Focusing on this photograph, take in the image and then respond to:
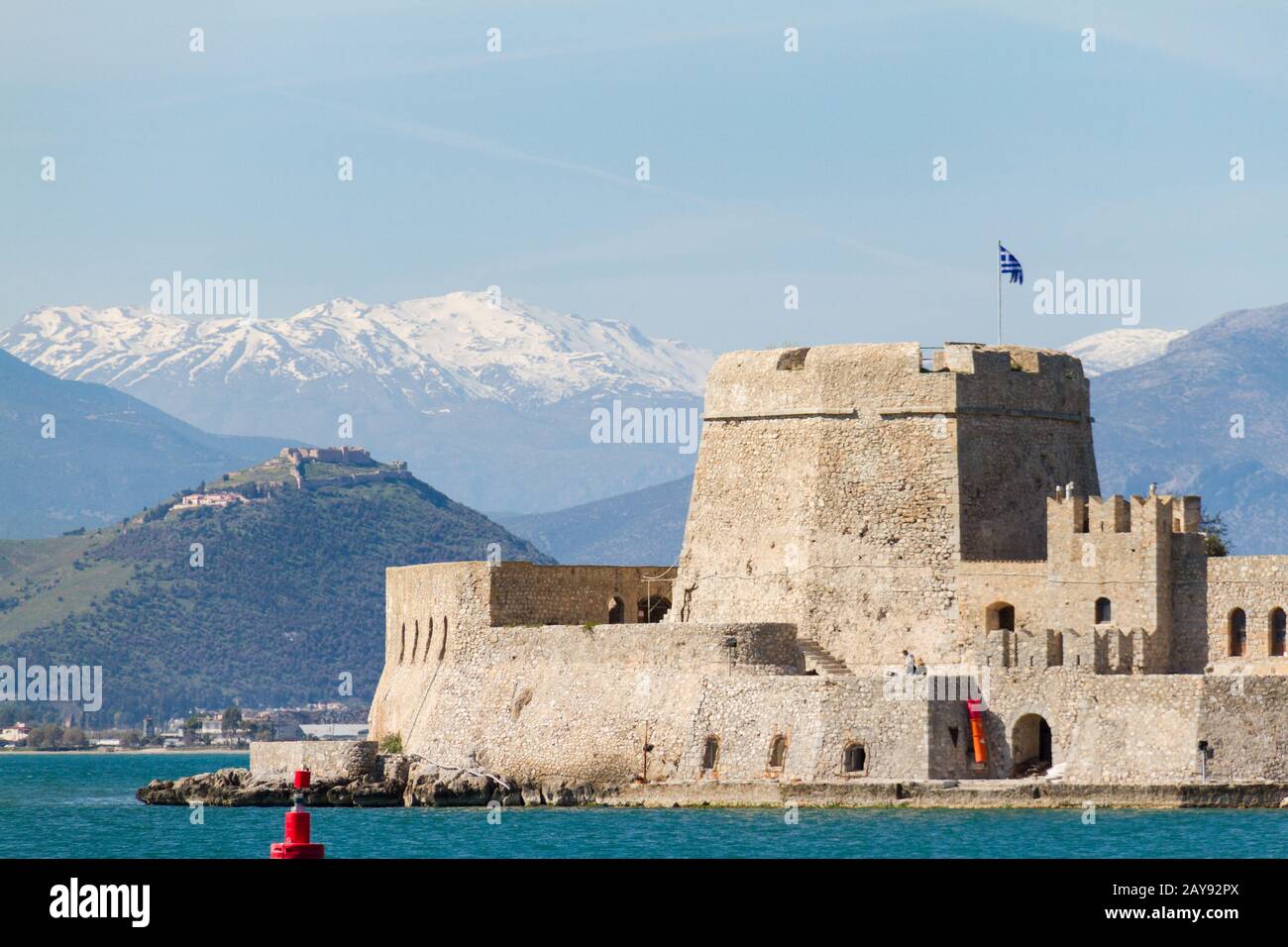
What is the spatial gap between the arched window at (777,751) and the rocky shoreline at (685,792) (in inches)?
31.3

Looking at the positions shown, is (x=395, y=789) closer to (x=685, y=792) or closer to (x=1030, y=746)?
(x=685, y=792)

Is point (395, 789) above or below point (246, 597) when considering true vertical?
below

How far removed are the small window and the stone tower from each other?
4215 millimetres

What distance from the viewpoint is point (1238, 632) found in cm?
5138

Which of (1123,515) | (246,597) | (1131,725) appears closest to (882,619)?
(1123,515)

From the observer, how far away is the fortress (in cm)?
4947

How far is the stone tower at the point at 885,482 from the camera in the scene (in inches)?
2131

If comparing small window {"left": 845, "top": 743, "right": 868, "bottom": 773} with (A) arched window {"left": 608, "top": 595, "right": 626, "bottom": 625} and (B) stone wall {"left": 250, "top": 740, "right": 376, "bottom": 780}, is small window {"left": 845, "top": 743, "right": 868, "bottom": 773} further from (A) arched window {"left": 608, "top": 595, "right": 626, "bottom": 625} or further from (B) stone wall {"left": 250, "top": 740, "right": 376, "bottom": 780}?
(B) stone wall {"left": 250, "top": 740, "right": 376, "bottom": 780}

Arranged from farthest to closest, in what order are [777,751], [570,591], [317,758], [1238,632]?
[570,591]
[317,758]
[1238,632]
[777,751]

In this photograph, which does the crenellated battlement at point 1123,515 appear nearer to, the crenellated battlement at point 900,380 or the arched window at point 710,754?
the crenellated battlement at point 900,380

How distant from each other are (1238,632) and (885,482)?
7.83m

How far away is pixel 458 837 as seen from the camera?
48.6 m
